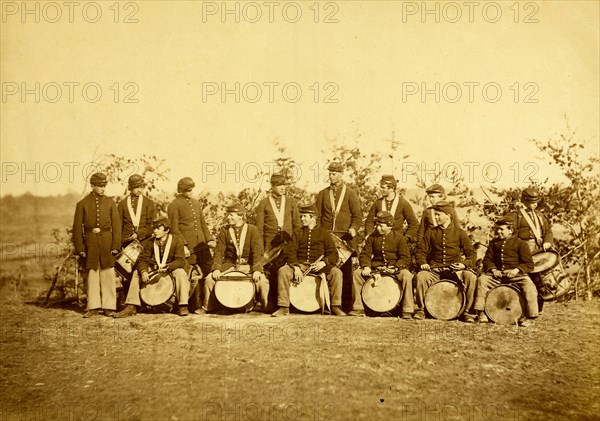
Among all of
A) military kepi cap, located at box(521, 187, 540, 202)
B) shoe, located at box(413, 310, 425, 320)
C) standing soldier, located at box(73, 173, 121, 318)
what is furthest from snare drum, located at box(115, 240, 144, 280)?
military kepi cap, located at box(521, 187, 540, 202)

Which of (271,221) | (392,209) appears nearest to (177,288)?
(271,221)

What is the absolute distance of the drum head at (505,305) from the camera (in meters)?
7.79

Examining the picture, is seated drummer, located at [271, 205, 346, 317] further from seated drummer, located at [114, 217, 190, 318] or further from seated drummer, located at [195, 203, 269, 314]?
seated drummer, located at [114, 217, 190, 318]

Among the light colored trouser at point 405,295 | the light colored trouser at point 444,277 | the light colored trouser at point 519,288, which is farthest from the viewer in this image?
the light colored trouser at point 405,295

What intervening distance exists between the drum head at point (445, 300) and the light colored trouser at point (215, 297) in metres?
2.42

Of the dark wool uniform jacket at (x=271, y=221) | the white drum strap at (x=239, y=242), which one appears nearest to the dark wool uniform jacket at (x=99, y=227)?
the white drum strap at (x=239, y=242)

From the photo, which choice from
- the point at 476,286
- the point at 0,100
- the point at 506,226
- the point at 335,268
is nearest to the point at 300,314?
the point at 335,268

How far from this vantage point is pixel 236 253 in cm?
897

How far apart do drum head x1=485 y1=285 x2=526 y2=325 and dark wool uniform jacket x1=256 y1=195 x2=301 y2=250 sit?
3.29m

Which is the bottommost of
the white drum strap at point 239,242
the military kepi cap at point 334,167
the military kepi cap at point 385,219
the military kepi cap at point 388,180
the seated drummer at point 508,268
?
the seated drummer at point 508,268

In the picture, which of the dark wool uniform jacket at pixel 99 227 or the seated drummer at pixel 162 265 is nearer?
the seated drummer at pixel 162 265

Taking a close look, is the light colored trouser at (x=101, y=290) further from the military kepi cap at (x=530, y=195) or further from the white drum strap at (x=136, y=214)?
the military kepi cap at (x=530, y=195)

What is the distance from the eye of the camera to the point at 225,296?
8.45m

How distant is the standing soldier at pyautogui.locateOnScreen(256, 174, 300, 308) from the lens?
9.43 meters
